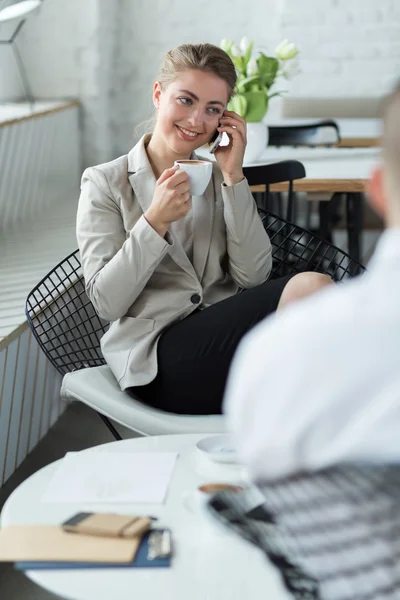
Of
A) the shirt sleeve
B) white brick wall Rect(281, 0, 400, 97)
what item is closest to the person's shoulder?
the shirt sleeve

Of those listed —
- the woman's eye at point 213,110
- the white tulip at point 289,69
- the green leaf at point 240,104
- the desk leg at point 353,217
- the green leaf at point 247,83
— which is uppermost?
the woman's eye at point 213,110

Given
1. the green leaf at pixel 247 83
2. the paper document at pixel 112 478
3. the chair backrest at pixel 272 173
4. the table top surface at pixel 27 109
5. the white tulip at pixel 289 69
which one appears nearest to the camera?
the paper document at pixel 112 478

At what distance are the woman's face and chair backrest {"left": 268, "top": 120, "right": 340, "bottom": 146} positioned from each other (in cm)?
198

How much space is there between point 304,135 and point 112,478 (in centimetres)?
300

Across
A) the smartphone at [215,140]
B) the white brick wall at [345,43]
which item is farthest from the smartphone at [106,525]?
the white brick wall at [345,43]

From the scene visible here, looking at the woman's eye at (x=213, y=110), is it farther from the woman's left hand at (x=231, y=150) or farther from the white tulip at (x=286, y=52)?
the white tulip at (x=286, y=52)

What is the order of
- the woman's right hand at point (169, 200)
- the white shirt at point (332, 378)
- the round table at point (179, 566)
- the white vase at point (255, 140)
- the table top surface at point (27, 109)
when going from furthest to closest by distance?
the table top surface at point (27, 109)
the white vase at point (255, 140)
the woman's right hand at point (169, 200)
the round table at point (179, 566)
the white shirt at point (332, 378)

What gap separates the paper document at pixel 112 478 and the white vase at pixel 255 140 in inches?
83.0

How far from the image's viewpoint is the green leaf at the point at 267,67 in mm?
3443

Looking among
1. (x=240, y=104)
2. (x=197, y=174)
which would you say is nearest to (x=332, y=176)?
(x=240, y=104)

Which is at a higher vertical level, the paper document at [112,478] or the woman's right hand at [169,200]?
the woman's right hand at [169,200]

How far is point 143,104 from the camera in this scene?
5.25m

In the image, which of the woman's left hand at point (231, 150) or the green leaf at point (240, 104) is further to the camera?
the green leaf at point (240, 104)

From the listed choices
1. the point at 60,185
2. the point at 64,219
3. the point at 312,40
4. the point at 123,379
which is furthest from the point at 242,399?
the point at 312,40
